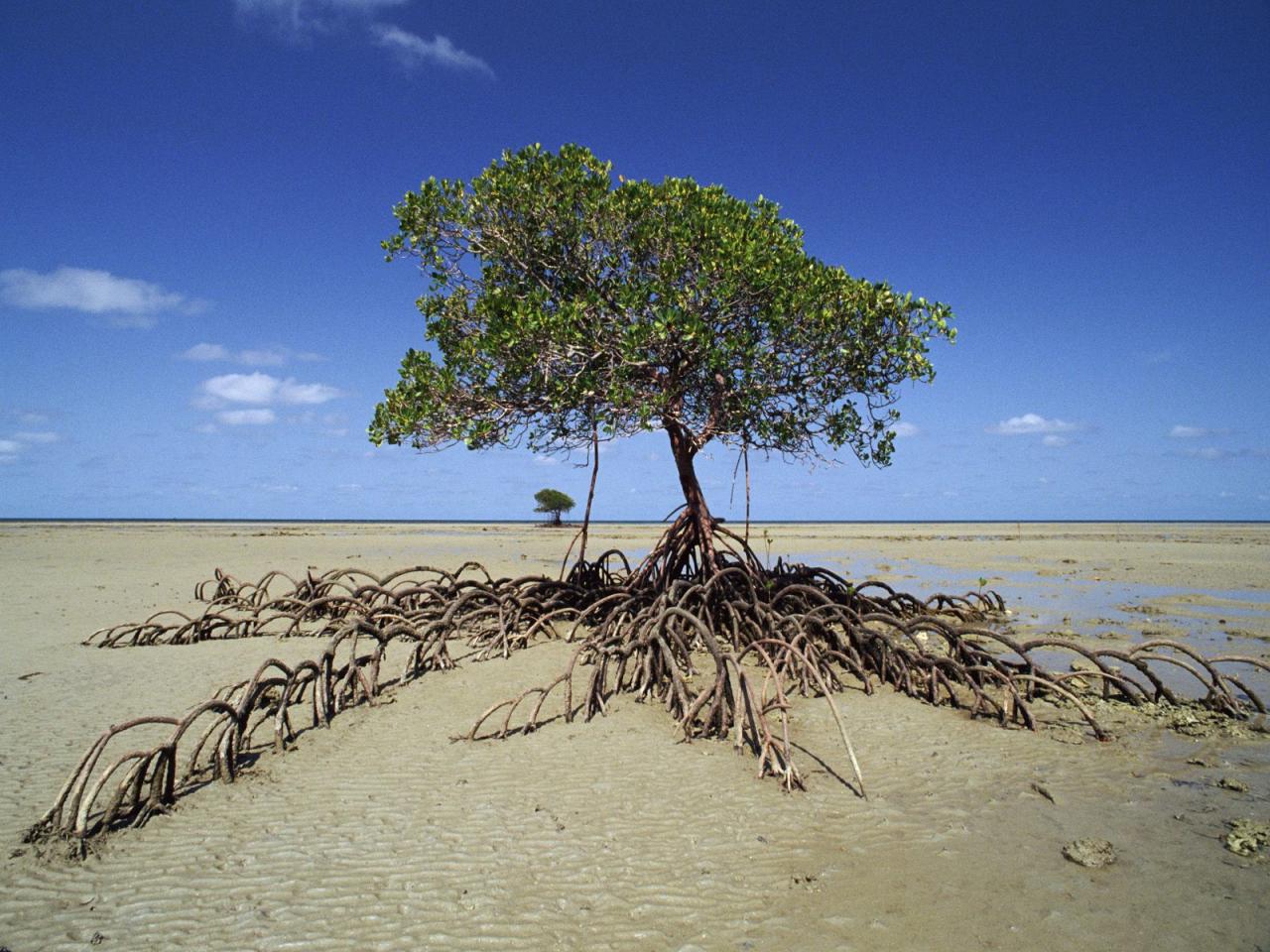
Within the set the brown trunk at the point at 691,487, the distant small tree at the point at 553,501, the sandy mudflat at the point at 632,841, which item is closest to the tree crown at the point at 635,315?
the brown trunk at the point at 691,487

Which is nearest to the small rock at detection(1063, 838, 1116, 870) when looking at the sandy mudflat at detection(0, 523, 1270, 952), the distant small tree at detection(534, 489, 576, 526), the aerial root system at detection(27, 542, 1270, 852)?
the sandy mudflat at detection(0, 523, 1270, 952)

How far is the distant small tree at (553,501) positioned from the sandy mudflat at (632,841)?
47.2 metres

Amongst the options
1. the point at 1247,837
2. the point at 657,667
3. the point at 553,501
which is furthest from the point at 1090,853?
the point at 553,501

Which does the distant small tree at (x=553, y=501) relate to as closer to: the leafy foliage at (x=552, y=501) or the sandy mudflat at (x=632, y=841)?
the leafy foliage at (x=552, y=501)

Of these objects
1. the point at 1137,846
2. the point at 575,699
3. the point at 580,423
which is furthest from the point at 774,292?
the point at 1137,846

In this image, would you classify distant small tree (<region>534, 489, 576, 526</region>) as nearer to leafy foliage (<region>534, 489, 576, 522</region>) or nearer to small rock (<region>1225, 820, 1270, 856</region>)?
leafy foliage (<region>534, 489, 576, 522</region>)

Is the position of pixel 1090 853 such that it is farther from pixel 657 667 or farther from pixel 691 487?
pixel 691 487

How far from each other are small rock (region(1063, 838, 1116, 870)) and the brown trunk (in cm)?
542

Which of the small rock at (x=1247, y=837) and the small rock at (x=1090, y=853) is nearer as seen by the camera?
the small rock at (x=1090, y=853)

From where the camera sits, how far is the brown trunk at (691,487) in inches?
360

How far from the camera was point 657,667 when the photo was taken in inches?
262

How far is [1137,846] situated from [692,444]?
19.8ft

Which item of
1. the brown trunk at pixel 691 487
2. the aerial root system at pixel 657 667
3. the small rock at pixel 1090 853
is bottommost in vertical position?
the small rock at pixel 1090 853

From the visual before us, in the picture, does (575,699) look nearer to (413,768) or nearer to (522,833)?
(413,768)
